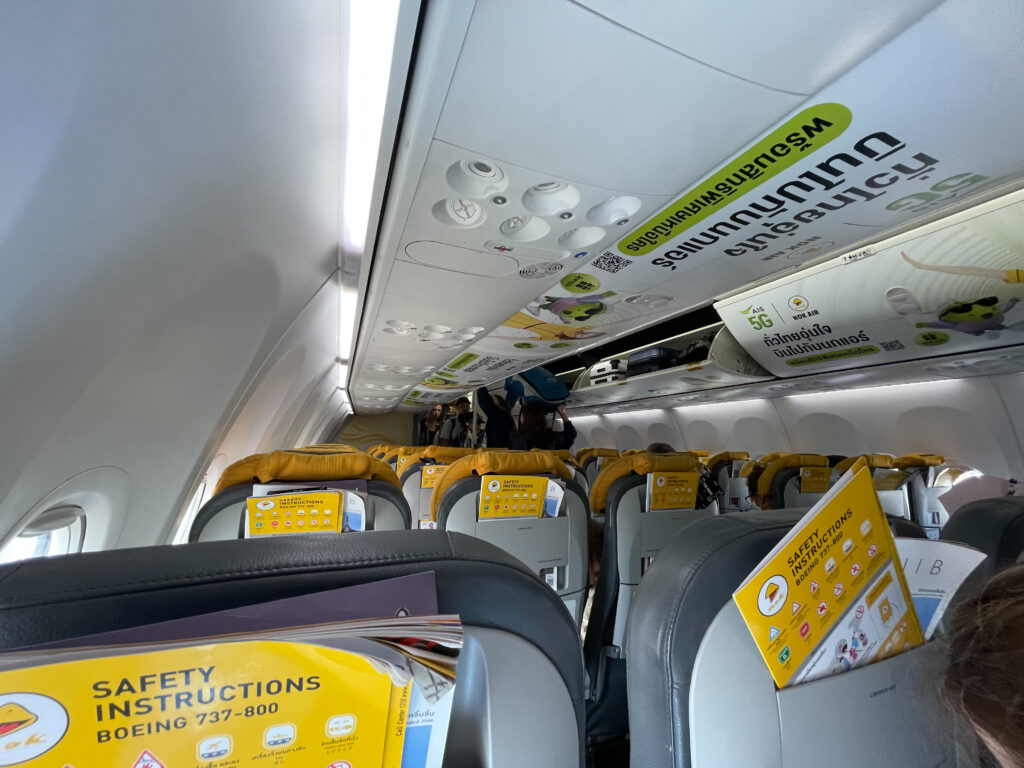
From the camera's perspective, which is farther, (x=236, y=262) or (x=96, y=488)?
(x=96, y=488)

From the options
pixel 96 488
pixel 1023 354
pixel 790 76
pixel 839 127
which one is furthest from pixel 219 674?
→ pixel 1023 354

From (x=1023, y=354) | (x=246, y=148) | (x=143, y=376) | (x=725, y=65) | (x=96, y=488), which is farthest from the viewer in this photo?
(x=1023, y=354)

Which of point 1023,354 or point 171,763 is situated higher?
point 1023,354

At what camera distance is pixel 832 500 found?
757 millimetres

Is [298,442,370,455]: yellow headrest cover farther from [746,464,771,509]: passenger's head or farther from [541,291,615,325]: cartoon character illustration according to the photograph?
[746,464,771,509]: passenger's head

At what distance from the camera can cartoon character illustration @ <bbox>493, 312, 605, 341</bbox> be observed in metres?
3.96

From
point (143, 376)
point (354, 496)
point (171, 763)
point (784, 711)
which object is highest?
point (143, 376)

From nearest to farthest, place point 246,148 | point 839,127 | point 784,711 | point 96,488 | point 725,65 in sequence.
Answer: point 784,711
point 725,65
point 839,127
point 246,148
point 96,488

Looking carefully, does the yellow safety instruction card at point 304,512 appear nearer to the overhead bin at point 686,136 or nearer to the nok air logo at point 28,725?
the nok air logo at point 28,725

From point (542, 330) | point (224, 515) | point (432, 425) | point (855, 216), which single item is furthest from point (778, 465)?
point (432, 425)

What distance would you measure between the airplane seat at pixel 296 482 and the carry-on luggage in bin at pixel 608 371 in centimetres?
564

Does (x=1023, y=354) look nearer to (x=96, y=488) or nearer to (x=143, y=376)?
(x=143, y=376)

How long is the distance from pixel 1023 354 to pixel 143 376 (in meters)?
6.53

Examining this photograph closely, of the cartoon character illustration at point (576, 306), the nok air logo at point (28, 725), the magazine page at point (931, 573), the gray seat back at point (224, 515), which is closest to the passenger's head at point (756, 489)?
the cartoon character illustration at point (576, 306)
